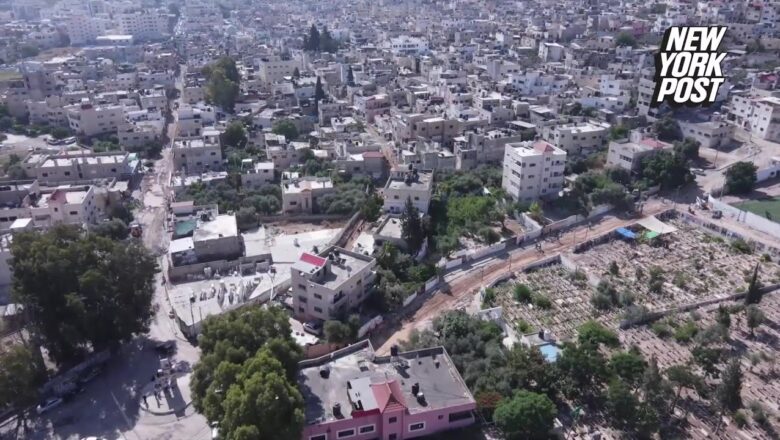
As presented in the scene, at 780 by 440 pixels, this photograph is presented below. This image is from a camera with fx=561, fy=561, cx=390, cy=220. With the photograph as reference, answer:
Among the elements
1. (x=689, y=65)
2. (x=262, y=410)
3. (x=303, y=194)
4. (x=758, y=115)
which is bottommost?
(x=303, y=194)

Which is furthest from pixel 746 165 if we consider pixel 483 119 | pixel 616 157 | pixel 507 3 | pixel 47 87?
pixel 507 3

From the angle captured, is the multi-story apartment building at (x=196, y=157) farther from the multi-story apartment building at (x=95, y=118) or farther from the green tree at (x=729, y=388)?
the green tree at (x=729, y=388)

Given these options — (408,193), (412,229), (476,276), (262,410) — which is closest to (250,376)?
(262,410)

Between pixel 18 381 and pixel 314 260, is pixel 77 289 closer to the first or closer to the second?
pixel 18 381

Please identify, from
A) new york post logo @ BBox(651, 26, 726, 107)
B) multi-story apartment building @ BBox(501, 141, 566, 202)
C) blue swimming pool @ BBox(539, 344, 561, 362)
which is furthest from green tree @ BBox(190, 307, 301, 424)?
multi-story apartment building @ BBox(501, 141, 566, 202)

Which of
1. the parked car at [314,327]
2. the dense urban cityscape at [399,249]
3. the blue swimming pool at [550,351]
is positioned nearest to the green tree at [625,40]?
the dense urban cityscape at [399,249]

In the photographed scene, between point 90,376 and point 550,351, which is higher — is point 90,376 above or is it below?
below
